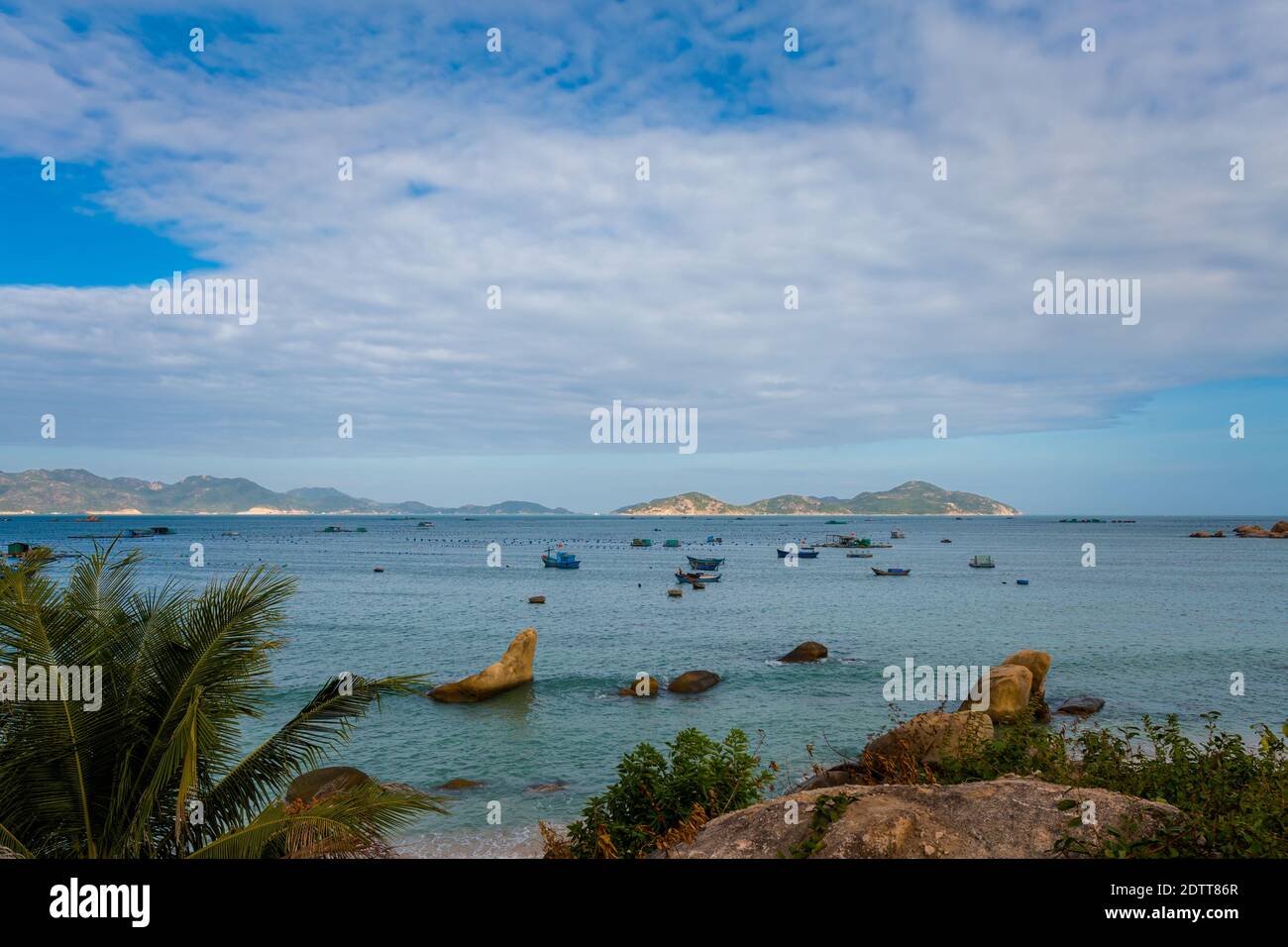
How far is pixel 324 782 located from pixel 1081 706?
1116 inches

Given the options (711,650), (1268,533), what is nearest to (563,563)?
(711,650)

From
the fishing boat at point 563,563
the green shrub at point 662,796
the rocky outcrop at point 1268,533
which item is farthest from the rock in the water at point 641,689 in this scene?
the rocky outcrop at point 1268,533

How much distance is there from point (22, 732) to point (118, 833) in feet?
5.39

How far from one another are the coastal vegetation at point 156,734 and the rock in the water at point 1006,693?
2393cm

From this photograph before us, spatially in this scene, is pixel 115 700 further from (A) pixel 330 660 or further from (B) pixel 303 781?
(A) pixel 330 660

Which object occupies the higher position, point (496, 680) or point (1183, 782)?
point (1183, 782)

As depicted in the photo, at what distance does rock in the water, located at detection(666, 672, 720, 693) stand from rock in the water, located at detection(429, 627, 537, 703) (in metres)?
6.71

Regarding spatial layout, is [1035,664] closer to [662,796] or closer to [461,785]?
[461,785]

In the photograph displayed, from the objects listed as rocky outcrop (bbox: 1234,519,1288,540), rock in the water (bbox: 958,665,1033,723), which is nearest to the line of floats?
rock in the water (bbox: 958,665,1033,723)

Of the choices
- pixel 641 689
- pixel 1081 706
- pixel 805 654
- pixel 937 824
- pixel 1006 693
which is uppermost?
pixel 937 824

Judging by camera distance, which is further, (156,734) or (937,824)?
(156,734)

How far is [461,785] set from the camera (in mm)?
23016

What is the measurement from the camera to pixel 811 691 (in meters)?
34.5
